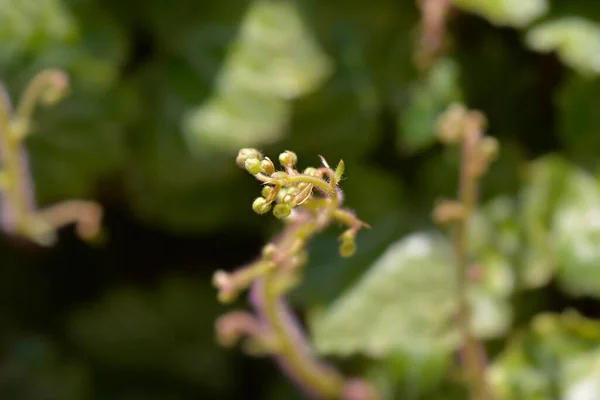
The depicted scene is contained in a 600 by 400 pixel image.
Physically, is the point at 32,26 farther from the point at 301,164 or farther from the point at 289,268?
the point at 289,268

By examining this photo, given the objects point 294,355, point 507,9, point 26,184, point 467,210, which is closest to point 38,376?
point 26,184

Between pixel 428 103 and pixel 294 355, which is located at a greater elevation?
pixel 428 103

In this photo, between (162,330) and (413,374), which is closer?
(413,374)

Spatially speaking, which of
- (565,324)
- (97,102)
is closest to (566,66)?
(565,324)

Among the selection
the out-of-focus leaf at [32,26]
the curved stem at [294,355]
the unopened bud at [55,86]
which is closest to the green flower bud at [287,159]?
the curved stem at [294,355]

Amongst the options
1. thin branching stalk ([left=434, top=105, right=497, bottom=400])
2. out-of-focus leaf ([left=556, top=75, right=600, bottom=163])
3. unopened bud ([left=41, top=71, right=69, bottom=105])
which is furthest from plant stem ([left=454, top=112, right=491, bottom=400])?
unopened bud ([left=41, top=71, right=69, bottom=105])

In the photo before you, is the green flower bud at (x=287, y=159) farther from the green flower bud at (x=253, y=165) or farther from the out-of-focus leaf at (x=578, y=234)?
the out-of-focus leaf at (x=578, y=234)
